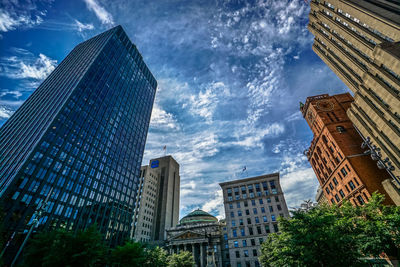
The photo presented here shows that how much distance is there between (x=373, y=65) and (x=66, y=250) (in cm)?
5338

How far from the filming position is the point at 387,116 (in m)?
34.0

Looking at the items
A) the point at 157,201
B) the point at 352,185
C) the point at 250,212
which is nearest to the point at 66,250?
the point at 352,185

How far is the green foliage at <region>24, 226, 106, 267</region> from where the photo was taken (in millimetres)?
16469

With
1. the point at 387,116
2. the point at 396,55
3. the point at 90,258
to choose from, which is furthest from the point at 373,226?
the point at 90,258

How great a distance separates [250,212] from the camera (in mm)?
69438

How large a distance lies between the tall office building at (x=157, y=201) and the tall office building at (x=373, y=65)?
88.2m

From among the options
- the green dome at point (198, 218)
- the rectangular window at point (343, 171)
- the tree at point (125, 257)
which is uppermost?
the green dome at point (198, 218)

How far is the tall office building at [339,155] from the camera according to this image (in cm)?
4006

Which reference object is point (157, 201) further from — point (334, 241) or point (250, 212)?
point (334, 241)

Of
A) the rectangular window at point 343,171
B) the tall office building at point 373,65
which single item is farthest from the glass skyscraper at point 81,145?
the rectangular window at point 343,171

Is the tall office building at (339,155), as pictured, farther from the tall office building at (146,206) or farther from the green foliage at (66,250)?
the tall office building at (146,206)

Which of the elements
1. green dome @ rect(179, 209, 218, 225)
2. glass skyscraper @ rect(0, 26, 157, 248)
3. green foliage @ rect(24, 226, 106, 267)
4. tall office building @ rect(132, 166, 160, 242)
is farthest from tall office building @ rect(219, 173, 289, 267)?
green foliage @ rect(24, 226, 106, 267)

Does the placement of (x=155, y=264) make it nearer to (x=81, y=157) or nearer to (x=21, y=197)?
(x=21, y=197)

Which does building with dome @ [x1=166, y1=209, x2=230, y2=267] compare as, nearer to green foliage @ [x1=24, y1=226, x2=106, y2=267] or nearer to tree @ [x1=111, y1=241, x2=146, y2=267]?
tree @ [x1=111, y1=241, x2=146, y2=267]
